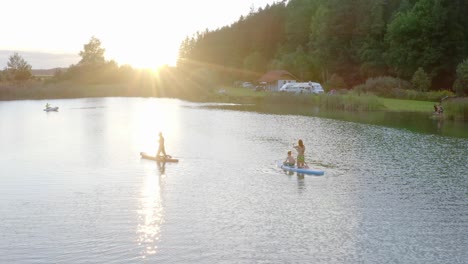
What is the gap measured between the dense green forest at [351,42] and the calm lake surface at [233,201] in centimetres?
5014

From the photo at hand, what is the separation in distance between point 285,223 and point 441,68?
260ft

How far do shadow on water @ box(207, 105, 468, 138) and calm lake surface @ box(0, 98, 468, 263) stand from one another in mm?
5278

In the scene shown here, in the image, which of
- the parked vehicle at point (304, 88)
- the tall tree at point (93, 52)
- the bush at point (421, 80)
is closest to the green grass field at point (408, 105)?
the bush at point (421, 80)

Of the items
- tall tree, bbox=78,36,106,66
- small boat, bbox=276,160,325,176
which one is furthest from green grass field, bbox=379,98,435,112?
tall tree, bbox=78,36,106,66

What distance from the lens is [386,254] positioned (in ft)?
62.6

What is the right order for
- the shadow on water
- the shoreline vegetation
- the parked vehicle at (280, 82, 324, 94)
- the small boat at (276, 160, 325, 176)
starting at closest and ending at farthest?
the small boat at (276, 160, 325, 176) < the shadow on water < the shoreline vegetation < the parked vehicle at (280, 82, 324, 94)

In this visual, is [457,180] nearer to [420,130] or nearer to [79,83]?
[420,130]

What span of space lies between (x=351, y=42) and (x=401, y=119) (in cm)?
5328

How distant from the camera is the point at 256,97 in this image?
104 m

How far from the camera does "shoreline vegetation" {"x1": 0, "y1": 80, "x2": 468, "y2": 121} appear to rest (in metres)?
76.0

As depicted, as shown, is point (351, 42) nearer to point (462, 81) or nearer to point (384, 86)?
point (384, 86)

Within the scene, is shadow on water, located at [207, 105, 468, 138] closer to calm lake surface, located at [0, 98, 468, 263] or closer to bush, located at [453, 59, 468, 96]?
calm lake surface, located at [0, 98, 468, 263]

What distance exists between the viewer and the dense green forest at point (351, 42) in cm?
9269

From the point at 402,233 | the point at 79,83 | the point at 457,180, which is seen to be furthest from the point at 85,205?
the point at 79,83
